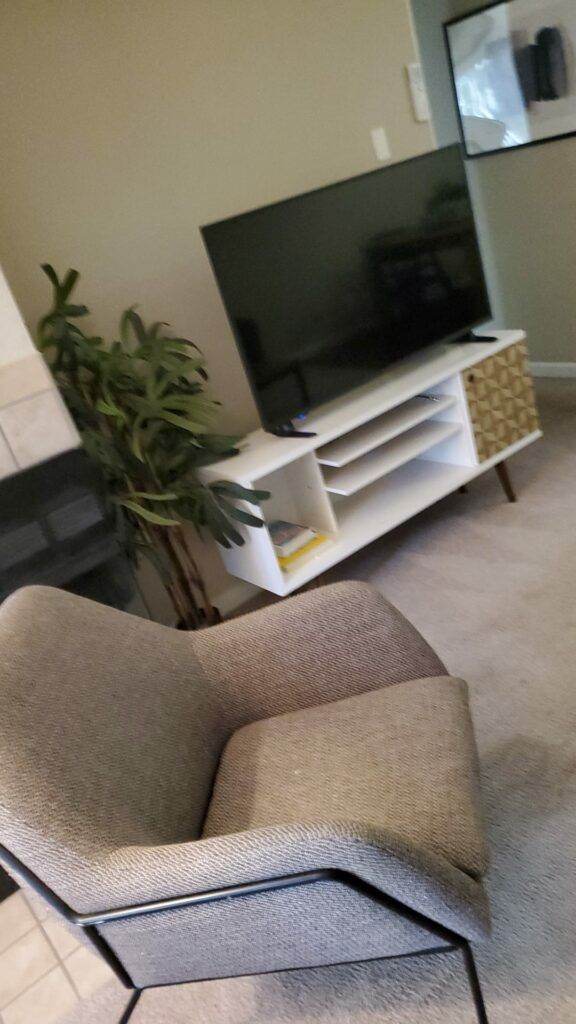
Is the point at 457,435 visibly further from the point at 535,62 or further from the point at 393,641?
the point at 535,62

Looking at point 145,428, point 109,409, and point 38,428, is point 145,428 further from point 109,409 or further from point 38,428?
point 38,428

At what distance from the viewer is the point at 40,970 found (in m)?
1.51

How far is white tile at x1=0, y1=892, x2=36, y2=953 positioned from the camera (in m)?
1.61

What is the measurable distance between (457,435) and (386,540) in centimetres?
49

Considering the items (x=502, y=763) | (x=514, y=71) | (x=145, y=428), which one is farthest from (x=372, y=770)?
(x=514, y=71)

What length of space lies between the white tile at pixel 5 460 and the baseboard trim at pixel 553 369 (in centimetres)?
288

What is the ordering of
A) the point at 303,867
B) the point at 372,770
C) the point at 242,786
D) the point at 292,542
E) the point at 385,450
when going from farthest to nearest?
the point at 385,450, the point at 292,542, the point at 242,786, the point at 372,770, the point at 303,867

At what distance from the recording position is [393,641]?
4.36 ft

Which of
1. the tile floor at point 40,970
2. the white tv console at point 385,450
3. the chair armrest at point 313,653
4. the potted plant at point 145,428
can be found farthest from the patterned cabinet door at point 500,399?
the tile floor at point 40,970

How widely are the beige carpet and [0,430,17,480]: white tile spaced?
114 centimetres

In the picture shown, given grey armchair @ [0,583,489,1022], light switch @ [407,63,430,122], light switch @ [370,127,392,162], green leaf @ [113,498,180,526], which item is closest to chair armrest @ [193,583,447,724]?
grey armchair @ [0,583,489,1022]

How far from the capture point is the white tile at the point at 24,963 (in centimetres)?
149

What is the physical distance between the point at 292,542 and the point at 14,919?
4.04 ft

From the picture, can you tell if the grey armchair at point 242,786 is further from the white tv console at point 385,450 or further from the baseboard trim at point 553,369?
the baseboard trim at point 553,369
